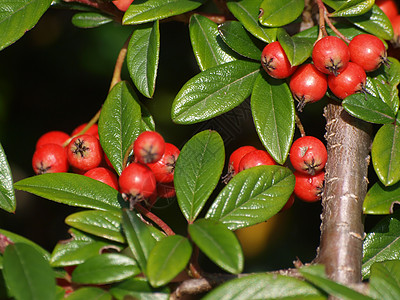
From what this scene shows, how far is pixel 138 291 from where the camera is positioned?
1441 millimetres

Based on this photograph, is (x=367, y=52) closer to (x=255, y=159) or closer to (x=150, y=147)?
(x=255, y=159)

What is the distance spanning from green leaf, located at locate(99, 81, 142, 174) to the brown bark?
2.41ft

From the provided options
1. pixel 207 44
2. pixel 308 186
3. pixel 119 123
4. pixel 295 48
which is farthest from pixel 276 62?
pixel 119 123

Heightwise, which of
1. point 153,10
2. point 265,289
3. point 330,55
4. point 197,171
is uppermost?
point 153,10

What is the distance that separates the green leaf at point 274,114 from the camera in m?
1.76

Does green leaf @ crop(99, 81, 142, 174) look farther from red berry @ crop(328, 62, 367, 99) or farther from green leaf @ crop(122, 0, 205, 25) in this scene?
red berry @ crop(328, 62, 367, 99)

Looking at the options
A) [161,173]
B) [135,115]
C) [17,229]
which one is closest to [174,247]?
[161,173]

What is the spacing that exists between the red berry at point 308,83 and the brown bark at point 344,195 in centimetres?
17

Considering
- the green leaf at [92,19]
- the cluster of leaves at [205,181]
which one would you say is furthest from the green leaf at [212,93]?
the green leaf at [92,19]

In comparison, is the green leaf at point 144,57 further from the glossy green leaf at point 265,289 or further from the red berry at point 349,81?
the glossy green leaf at point 265,289

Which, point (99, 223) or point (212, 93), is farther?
point (212, 93)

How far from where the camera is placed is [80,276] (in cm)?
146

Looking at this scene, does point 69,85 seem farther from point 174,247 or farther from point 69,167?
point 174,247

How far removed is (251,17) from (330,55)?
357mm
